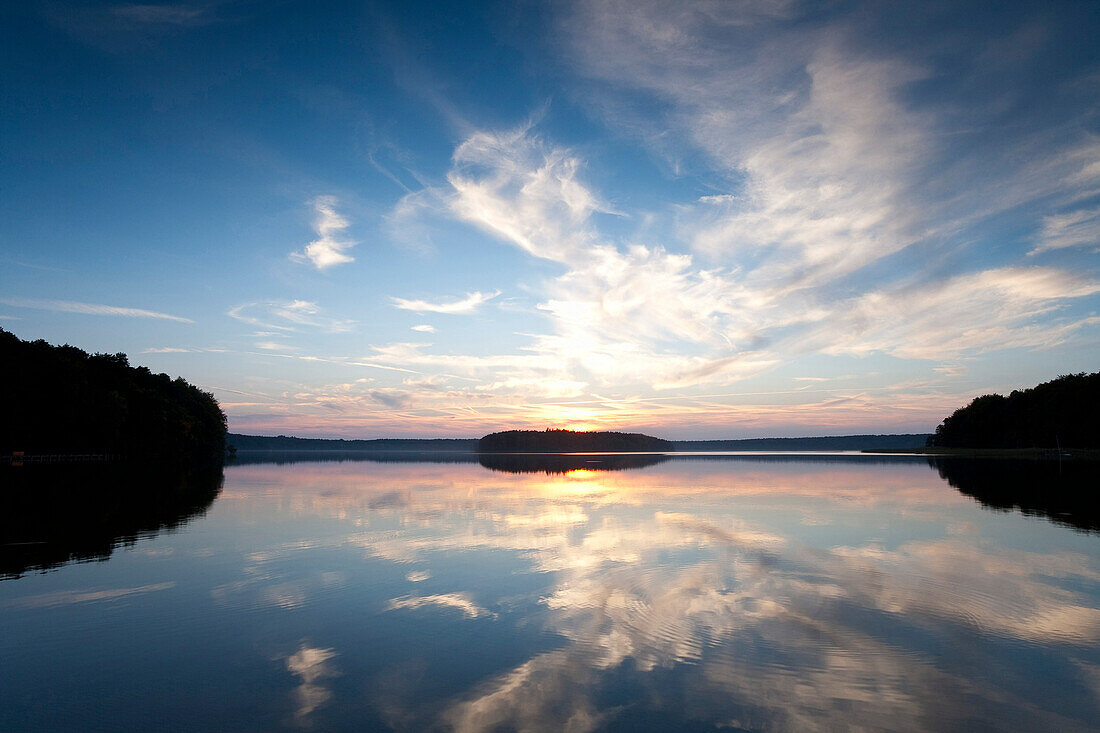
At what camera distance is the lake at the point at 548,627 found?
7.34 meters

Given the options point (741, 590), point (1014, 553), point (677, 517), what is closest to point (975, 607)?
point (741, 590)

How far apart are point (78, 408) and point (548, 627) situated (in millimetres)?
96939

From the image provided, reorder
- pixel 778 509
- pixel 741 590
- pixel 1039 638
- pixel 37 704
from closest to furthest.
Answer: pixel 37 704 → pixel 1039 638 → pixel 741 590 → pixel 778 509

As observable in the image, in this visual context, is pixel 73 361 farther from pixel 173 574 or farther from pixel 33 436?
pixel 173 574

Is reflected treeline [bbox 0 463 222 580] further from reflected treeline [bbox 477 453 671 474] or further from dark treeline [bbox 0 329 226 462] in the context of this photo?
dark treeline [bbox 0 329 226 462]

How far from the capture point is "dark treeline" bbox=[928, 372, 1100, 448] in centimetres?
10569

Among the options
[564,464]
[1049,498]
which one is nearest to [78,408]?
[564,464]

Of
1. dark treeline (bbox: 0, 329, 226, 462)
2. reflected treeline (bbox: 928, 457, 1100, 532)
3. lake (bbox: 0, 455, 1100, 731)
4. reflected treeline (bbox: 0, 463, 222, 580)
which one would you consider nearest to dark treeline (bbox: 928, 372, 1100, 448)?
reflected treeline (bbox: 928, 457, 1100, 532)

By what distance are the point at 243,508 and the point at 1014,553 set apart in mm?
31413

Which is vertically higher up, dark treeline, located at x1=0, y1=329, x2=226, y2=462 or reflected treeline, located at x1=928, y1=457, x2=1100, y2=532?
dark treeline, located at x1=0, y1=329, x2=226, y2=462

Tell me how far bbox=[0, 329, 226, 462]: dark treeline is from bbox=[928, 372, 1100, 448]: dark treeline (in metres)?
148

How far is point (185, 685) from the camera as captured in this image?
8.05 m

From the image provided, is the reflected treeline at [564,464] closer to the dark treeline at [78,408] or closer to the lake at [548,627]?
the lake at [548,627]

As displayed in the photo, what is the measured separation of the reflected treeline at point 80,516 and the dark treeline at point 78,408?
4684 cm
